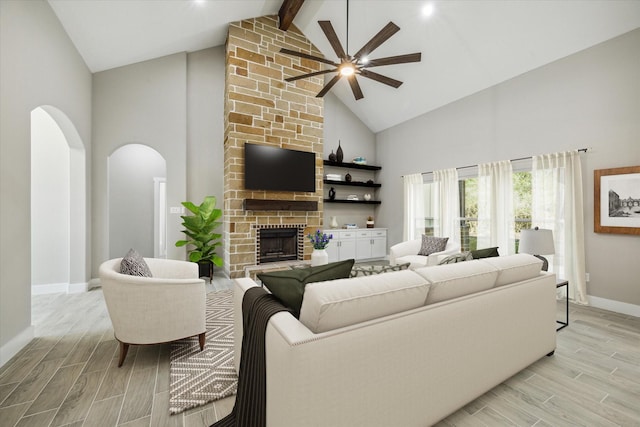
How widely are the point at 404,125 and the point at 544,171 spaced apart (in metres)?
2.87

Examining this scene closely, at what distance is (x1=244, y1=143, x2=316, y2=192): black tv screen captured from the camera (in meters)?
4.67

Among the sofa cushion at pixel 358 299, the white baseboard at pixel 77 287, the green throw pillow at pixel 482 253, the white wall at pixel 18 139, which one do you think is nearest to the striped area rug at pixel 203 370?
the sofa cushion at pixel 358 299

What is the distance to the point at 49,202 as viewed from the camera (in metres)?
3.70

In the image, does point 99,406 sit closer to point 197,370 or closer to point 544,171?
point 197,370

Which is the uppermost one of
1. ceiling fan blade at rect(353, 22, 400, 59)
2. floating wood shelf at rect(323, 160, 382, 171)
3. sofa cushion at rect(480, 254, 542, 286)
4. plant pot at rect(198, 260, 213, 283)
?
ceiling fan blade at rect(353, 22, 400, 59)

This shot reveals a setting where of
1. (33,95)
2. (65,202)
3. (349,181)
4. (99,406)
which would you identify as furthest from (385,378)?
(349,181)

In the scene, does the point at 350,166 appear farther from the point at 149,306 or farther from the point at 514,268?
the point at 149,306

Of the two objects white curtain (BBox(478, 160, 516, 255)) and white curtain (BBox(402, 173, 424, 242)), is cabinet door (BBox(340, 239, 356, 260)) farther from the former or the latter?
white curtain (BBox(478, 160, 516, 255))

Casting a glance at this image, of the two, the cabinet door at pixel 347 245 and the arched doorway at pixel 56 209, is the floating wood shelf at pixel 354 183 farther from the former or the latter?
the arched doorway at pixel 56 209

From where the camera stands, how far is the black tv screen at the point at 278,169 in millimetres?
4668

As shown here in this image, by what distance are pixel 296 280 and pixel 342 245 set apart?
461cm

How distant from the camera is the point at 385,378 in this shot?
1219 mm

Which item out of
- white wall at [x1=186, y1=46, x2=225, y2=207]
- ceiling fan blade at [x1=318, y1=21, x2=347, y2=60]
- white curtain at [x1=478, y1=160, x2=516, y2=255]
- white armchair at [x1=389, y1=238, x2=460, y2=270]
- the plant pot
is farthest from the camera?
white wall at [x1=186, y1=46, x2=225, y2=207]

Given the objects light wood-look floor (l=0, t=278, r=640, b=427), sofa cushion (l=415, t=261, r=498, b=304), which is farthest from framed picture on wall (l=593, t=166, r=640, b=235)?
sofa cushion (l=415, t=261, r=498, b=304)
